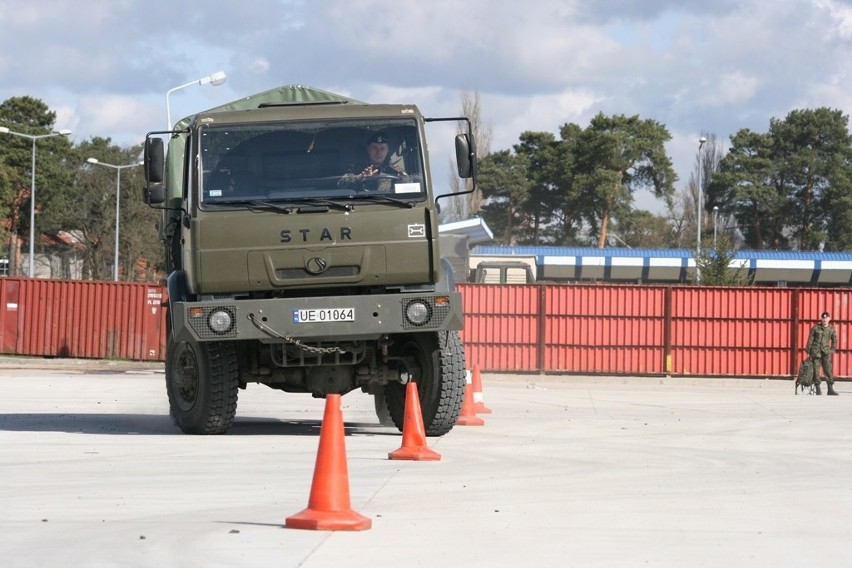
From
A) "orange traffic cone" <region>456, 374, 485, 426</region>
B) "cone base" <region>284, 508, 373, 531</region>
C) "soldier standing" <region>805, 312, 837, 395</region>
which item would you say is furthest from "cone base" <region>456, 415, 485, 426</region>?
"soldier standing" <region>805, 312, 837, 395</region>

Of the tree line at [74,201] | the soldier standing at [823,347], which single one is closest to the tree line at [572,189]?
the tree line at [74,201]

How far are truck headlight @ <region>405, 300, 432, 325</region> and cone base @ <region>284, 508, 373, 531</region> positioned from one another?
495 cm

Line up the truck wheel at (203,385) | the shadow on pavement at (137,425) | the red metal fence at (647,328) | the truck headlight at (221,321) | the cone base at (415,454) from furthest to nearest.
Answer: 1. the red metal fence at (647,328)
2. the shadow on pavement at (137,425)
3. the truck wheel at (203,385)
4. the truck headlight at (221,321)
5. the cone base at (415,454)

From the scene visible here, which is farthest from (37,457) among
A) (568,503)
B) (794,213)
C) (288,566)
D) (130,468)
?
(794,213)

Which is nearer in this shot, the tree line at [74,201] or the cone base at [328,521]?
the cone base at [328,521]

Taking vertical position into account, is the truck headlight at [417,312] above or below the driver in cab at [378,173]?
below

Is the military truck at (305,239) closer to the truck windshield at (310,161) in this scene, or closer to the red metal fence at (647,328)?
the truck windshield at (310,161)

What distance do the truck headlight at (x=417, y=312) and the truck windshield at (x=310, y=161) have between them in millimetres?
943

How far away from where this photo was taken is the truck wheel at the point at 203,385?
43.8ft

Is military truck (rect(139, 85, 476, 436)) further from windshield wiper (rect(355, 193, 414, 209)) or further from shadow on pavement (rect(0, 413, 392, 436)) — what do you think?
shadow on pavement (rect(0, 413, 392, 436))

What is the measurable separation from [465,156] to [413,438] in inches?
105

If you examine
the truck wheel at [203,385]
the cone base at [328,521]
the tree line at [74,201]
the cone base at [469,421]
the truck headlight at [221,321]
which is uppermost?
the tree line at [74,201]

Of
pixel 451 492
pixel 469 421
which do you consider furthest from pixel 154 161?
Answer: pixel 469 421

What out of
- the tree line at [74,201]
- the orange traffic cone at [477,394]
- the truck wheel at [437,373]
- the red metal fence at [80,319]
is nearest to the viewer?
the truck wheel at [437,373]
